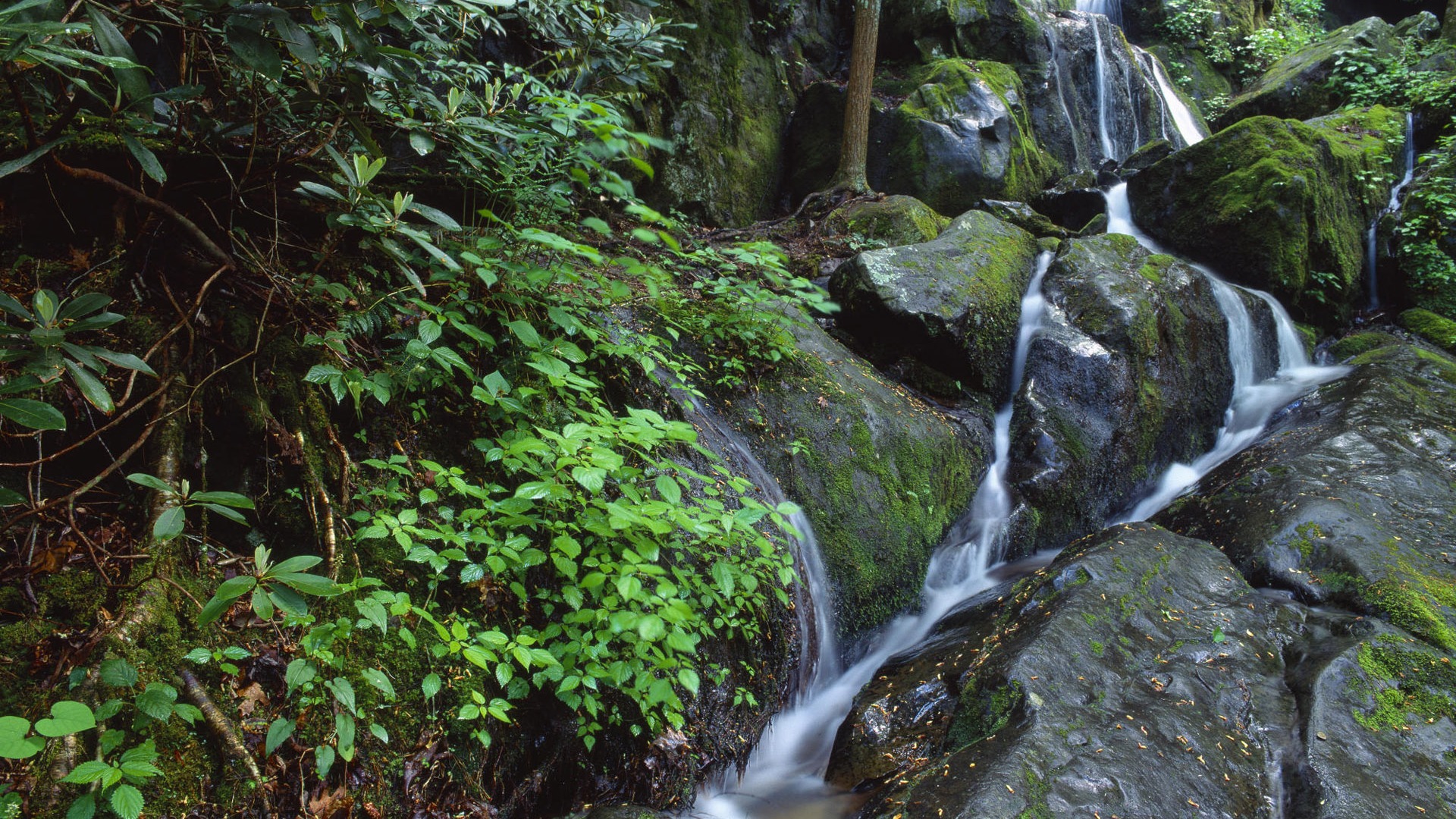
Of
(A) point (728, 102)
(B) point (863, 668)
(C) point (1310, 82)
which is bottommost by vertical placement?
(B) point (863, 668)

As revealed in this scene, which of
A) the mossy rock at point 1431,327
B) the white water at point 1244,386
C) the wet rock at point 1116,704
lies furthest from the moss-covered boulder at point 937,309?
the mossy rock at point 1431,327

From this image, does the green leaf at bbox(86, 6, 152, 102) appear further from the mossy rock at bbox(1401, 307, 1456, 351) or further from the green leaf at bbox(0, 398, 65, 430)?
the mossy rock at bbox(1401, 307, 1456, 351)

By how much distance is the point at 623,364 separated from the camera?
153 inches

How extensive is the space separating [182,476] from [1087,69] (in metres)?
15.3

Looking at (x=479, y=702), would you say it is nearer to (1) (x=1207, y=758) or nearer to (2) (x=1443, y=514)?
(1) (x=1207, y=758)

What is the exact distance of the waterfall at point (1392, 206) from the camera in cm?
1023

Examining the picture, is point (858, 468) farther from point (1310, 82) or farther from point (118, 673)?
point (1310, 82)

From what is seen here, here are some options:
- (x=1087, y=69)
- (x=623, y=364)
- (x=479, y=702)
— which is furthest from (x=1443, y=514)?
(x=1087, y=69)

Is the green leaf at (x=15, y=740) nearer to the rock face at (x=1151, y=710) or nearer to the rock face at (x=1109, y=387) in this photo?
the rock face at (x=1151, y=710)

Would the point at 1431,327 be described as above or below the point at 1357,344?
above

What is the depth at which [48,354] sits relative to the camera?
1574mm

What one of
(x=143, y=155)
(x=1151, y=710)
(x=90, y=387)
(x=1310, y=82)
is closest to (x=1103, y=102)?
(x=1310, y=82)

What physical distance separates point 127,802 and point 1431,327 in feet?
43.5

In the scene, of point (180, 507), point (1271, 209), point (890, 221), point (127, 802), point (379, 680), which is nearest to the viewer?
point (127, 802)
